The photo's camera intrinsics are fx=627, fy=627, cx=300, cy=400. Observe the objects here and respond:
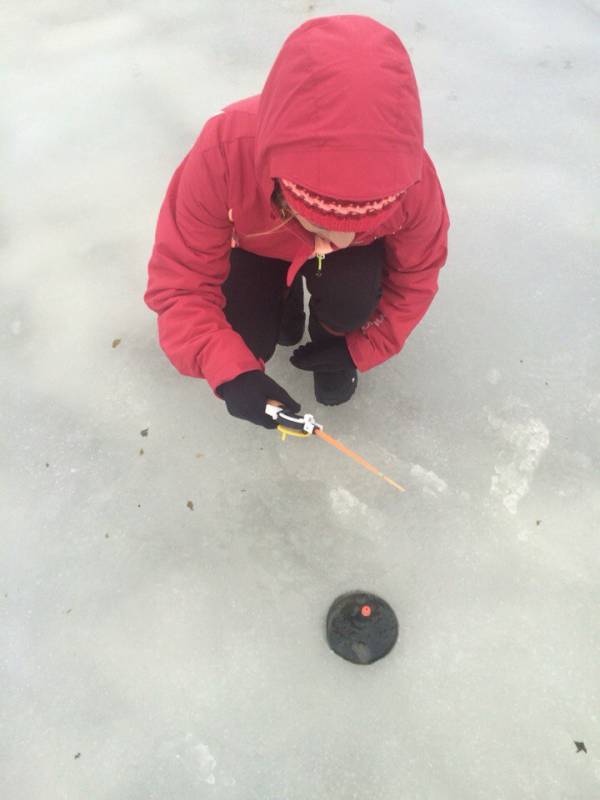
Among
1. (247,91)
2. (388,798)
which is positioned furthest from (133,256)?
(388,798)

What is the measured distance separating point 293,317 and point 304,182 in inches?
21.7

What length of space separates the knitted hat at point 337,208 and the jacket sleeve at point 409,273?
15cm

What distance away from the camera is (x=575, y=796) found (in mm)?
833

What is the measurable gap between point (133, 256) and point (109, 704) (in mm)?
850

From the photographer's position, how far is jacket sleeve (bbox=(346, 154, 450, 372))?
2.71 feet

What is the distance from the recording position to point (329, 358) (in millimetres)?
1017

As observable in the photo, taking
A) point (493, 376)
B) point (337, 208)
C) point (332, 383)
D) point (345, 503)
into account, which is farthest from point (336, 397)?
point (337, 208)

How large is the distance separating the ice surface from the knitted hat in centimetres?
50

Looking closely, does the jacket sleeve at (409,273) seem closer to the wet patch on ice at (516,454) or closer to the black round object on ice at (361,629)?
the wet patch on ice at (516,454)

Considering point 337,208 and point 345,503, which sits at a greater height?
point 337,208

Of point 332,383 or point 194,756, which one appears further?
point 332,383

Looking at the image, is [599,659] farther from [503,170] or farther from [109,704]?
[503,170]

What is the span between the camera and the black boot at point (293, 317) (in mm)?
1133

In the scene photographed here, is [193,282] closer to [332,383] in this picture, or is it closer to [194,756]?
[332,383]
